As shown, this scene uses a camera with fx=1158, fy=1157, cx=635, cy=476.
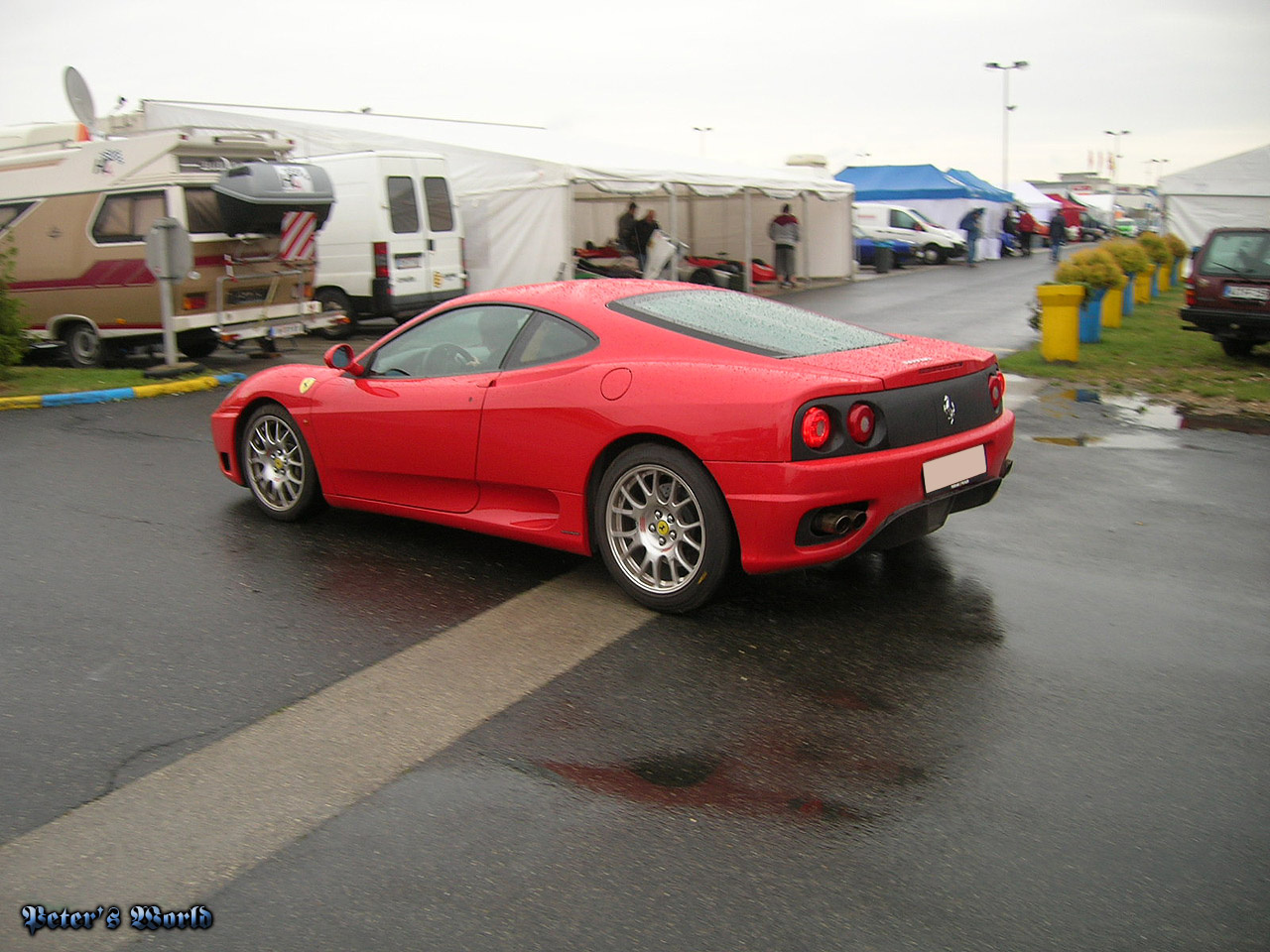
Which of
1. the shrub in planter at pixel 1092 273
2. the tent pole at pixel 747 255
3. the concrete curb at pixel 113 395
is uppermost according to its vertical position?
the tent pole at pixel 747 255

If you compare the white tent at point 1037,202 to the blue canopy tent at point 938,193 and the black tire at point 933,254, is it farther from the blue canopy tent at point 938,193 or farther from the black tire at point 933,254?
the black tire at point 933,254

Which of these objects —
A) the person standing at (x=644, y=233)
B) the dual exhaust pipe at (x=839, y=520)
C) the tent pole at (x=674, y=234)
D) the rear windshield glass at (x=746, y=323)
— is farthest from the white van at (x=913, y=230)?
the dual exhaust pipe at (x=839, y=520)

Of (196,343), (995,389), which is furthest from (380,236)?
(995,389)

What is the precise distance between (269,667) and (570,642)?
1120 mm

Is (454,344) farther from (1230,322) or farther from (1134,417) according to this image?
(1230,322)

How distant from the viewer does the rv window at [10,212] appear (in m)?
13.1

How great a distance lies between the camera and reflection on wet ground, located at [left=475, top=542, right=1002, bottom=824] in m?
3.37

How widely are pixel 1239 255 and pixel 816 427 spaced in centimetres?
1159

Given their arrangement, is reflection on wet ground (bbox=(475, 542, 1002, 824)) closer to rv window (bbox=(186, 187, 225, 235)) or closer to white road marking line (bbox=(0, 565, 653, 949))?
white road marking line (bbox=(0, 565, 653, 949))

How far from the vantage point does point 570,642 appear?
449 cm

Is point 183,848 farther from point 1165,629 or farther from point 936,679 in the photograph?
point 1165,629

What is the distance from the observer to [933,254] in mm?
35938

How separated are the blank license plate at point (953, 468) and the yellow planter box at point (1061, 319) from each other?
8.72m

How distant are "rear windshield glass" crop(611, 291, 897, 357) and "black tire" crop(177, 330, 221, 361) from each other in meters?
9.29
